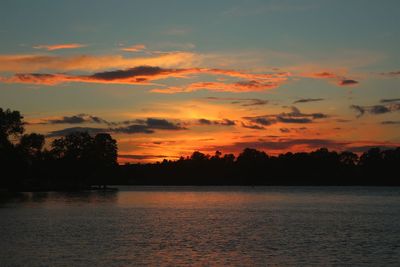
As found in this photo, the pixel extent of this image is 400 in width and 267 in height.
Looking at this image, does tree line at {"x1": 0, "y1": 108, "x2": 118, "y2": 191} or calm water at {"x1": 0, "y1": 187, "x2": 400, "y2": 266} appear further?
tree line at {"x1": 0, "y1": 108, "x2": 118, "y2": 191}

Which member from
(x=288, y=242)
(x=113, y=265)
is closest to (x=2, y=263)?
(x=113, y=265)

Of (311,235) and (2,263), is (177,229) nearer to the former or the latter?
(311,235)

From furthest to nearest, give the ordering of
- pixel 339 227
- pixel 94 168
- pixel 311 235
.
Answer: pixel 94 168
pixel 339 227
pixel 311 235

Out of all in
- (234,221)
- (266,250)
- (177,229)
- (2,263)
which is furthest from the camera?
(234,221)

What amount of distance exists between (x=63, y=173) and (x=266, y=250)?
517ft

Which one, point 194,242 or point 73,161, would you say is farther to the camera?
point 73,161

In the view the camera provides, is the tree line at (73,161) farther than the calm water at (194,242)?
Yes

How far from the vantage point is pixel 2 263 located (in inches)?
1388

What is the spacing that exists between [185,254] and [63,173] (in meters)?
158

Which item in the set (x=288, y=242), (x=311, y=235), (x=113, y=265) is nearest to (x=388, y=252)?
(x=288, y=242)

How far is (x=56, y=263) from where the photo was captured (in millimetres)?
35969

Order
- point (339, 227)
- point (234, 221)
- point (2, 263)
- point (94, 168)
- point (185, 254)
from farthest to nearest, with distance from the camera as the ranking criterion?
1. point (94, 168)
2. point (234, 221)
3. point (339, 227)
4. point (185, 254)
5. point (2, 263)

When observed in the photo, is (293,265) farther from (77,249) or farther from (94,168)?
(94,168)

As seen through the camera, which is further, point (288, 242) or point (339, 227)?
point (339, 227)
